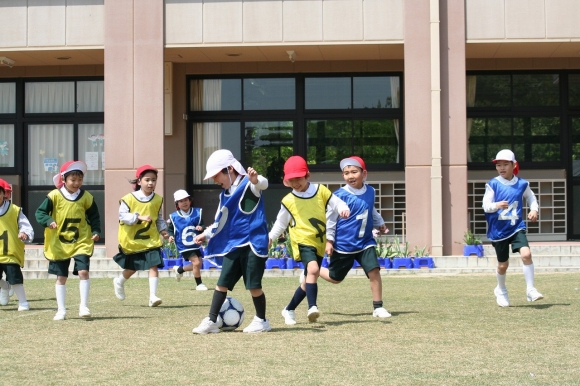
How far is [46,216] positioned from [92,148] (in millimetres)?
13684

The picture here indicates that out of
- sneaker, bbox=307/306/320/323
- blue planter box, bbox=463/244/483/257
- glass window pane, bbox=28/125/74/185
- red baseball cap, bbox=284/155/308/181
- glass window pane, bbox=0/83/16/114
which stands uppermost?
glass window pane, bbox=0/83/16/114

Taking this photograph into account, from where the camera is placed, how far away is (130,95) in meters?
20.8

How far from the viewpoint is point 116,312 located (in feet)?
37.8

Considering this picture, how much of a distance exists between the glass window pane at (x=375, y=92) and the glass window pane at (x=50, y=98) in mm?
7319

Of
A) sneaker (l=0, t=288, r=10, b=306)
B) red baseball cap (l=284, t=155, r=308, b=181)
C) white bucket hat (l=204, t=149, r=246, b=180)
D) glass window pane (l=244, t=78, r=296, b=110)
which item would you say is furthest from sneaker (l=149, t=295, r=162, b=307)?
glass window pane (l=244, t=78, r=296, b=110)

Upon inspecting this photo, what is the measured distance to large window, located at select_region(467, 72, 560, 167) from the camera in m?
23.2

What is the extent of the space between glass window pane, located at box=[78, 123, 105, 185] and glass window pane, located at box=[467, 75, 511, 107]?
30.8 ft

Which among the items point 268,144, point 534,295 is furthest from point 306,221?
point 268,144

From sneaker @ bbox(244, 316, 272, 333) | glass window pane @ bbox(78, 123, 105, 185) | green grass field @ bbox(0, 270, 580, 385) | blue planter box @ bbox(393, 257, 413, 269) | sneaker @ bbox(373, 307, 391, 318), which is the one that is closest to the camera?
green grass field @ bbox(0, 270, 580, 385)

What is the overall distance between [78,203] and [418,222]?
35.6 ft

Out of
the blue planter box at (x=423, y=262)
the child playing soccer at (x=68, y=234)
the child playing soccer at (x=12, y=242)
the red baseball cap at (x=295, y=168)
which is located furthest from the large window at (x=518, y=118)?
the red baseball cap at (x=295, y=168)

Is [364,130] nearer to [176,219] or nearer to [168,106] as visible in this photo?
[168,106]

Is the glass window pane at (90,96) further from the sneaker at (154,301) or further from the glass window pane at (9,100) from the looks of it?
the sneaker at (154,301)

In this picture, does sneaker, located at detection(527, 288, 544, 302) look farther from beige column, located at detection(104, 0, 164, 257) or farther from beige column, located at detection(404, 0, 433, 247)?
beige column, located at detection(104, 0, 164, 257)
